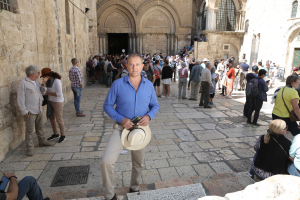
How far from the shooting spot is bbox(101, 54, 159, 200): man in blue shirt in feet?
7.92

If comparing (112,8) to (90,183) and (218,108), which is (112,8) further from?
(90,183)

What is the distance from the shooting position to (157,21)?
2162cm

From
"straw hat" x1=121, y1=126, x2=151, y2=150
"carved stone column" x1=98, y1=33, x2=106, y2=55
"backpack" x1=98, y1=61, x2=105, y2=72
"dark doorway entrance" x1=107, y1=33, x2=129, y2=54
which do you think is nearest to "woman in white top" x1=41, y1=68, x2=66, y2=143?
"straw hat" x1=121, y1=126, x2=151, y2=150

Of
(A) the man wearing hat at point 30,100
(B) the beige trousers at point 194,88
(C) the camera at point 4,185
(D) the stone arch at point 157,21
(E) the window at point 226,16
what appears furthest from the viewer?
(D) the stone arch at point 157,21

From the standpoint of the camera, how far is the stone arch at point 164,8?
2075 centimetres

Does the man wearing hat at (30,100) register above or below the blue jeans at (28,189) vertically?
above

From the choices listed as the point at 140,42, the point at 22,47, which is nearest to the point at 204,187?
the point at 22,47

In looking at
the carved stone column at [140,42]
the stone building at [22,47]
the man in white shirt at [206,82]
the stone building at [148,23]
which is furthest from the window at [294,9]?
the stone building at [22,47]

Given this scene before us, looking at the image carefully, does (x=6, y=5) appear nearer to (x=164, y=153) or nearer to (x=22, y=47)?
(x=22, y=47)

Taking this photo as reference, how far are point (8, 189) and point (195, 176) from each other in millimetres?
Answer: 2482

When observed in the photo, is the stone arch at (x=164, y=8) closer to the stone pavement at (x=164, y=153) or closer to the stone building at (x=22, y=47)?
the stone building at (x=22, y=47)

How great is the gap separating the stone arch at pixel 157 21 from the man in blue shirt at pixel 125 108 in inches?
786

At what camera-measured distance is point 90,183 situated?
11.0 feet

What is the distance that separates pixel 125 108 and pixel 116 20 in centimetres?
2055
